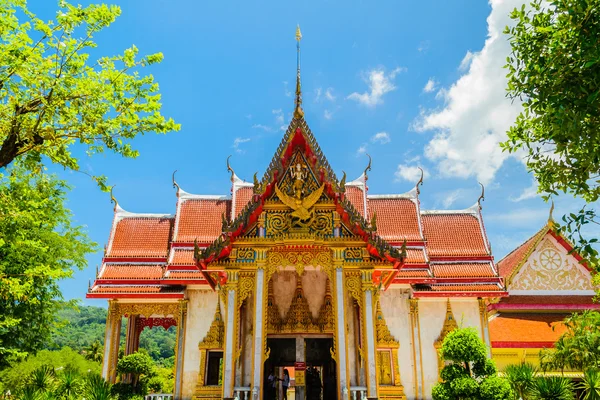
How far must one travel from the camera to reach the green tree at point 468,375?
8938 mm

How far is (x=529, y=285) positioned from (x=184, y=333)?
11940 mm

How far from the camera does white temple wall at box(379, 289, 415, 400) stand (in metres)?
13.8

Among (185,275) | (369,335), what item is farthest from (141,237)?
(369,335)

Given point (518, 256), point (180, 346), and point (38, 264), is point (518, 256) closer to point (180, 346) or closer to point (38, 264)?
point (180, 346)

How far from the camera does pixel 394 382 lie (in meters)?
13.4

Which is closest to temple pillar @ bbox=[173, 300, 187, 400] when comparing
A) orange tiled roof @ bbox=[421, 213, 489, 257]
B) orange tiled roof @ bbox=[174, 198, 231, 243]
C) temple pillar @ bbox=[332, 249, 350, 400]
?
orange tiled roof @ bbox=[174, 198, 231, 243]

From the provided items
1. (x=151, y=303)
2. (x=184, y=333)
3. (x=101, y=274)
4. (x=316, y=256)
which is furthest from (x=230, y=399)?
(x=101, y=274)

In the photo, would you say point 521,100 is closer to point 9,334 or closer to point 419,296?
point 419,296

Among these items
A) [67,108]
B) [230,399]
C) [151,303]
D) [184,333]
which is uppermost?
[67,108]

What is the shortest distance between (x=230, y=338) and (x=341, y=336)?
7.70ft

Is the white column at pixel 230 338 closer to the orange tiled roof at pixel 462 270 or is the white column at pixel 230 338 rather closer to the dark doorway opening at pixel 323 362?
the dark doorway opening at pixel 323 362

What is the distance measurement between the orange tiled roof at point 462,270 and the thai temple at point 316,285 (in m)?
0.05

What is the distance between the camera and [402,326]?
46.9 feet

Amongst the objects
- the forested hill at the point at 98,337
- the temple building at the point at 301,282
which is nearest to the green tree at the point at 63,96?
the temple building at the point at 301,282
